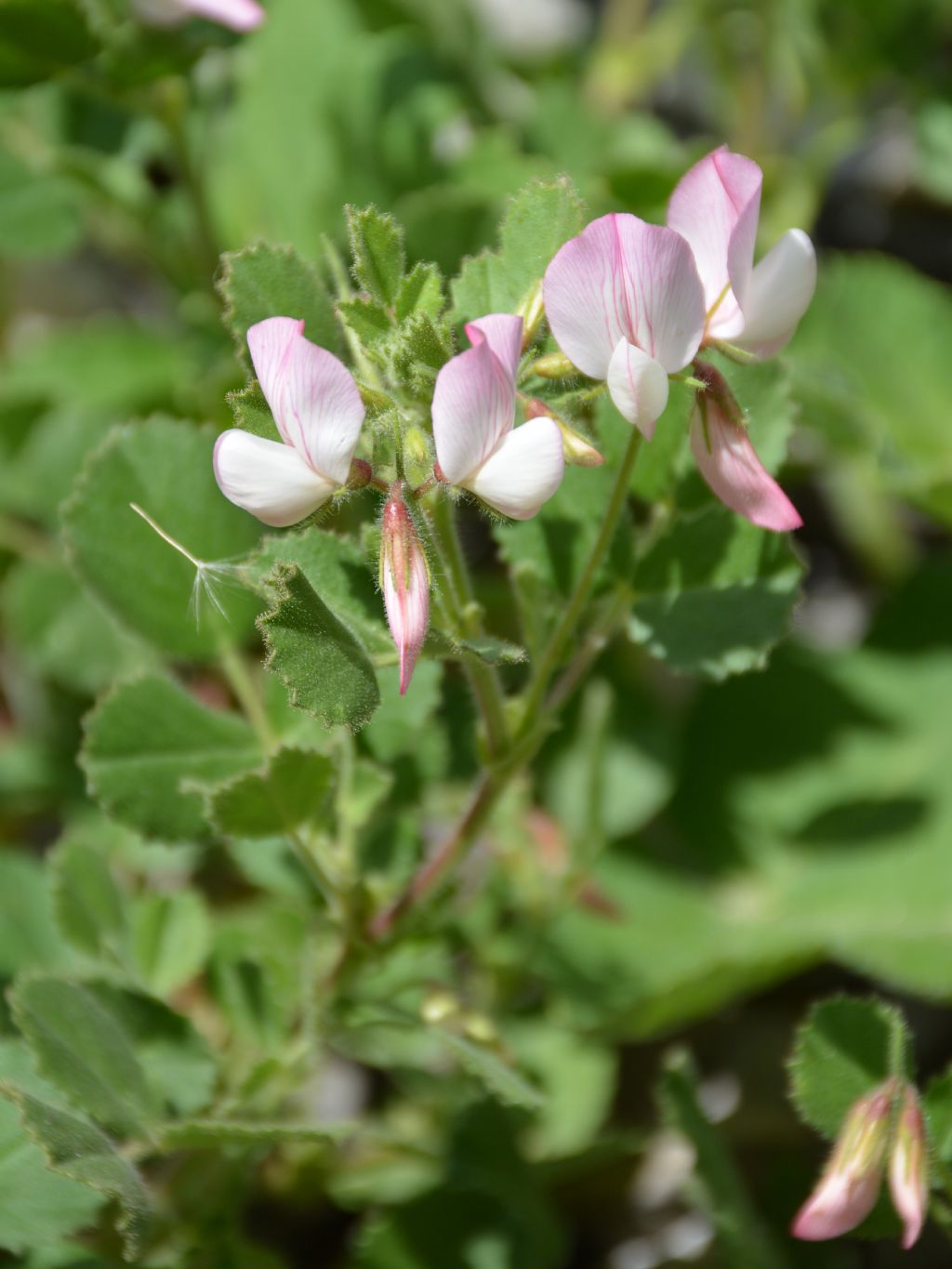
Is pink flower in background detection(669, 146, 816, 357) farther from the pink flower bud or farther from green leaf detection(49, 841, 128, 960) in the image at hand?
green leaf detection(49, 841, 128, 960)

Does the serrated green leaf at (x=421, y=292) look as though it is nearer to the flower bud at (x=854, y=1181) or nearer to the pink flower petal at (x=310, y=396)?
the pink flower petal at (x=310, y=396)

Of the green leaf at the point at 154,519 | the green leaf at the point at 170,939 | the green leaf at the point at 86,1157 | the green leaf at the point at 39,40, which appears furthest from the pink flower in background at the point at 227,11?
the green leaf at the point at 86,1157

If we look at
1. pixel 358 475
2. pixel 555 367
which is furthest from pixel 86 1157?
pixel 555 367

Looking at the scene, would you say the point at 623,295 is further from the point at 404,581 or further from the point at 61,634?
the point at 61,634

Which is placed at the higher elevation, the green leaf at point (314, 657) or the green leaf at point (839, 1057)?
the green leaf at point (314, 657)

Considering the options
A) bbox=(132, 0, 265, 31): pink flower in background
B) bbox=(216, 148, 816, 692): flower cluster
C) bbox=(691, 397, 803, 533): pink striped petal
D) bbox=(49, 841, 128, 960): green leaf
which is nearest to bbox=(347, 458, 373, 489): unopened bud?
bbox=(216, 148, 816, 692): flower cluster
